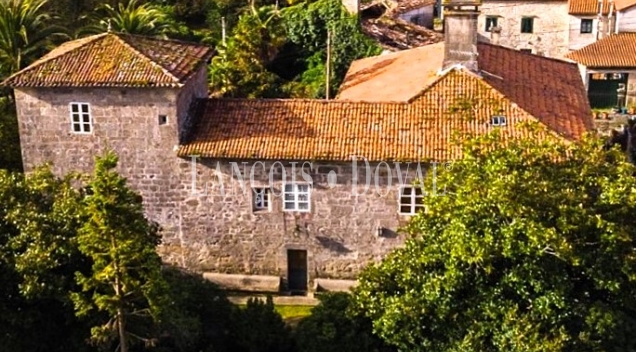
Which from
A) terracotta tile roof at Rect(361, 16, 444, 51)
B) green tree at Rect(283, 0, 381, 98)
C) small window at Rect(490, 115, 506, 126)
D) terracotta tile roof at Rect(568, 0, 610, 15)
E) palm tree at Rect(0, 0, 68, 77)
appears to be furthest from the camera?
terracotta tile roof at Rect(568, 0, 610, 15)

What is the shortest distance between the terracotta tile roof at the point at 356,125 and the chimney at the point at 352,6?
1771cm

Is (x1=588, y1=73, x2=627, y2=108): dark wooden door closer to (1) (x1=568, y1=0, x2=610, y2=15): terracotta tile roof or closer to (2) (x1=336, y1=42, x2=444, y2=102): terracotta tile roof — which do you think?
(1) (x1=568, y1=0, x2=610, y2=15): terracotta tile roof

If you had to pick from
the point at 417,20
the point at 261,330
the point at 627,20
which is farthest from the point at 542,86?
the point at 417,20

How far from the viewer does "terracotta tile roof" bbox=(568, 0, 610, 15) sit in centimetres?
5362

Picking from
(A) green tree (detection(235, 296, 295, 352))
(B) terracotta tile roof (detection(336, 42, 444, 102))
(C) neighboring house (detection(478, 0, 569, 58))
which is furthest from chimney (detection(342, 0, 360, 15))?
(A) green tree (detection(235, 296, 295, 352))

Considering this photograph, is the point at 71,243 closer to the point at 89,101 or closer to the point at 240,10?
the point at 89,101

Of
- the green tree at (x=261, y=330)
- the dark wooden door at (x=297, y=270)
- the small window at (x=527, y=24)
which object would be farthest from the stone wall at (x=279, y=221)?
the small window at (x=527, y=24)

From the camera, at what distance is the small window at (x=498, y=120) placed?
98.4ft

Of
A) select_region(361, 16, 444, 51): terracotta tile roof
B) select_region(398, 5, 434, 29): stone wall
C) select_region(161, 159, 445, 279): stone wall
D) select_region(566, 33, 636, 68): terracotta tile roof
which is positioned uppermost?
select_region(398, 5, 434, 29): stone wall

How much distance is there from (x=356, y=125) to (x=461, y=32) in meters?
5.16

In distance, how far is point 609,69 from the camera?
49156mm

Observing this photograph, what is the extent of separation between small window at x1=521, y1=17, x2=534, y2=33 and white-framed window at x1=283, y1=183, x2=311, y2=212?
29951 millimetres

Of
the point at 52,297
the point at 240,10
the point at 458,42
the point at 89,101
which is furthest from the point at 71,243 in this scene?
the point at 240,10

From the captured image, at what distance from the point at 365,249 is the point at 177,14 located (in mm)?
31410
